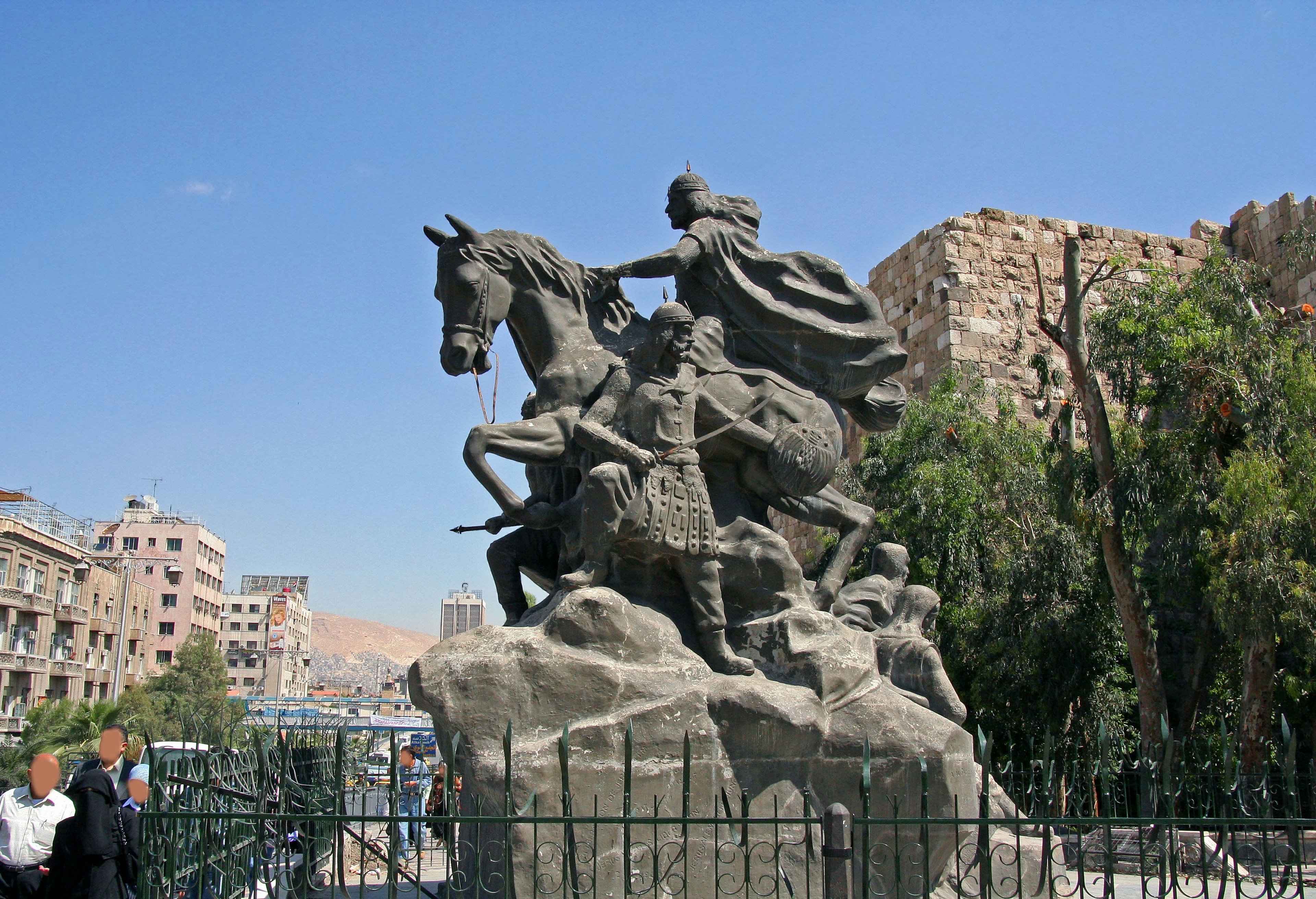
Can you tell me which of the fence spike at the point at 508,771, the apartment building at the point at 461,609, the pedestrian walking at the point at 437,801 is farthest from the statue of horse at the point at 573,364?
the apartment building at the point at 461,609

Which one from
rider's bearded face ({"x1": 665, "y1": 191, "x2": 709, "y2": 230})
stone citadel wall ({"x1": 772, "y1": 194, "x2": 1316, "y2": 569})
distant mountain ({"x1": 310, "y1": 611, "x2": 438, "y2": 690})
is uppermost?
stone citadel wall ({"x1": 772, "y1": 194, "x2": 1316, "y2": 569})

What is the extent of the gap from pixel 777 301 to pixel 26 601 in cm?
4224

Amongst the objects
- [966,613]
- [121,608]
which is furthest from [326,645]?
[966,613]

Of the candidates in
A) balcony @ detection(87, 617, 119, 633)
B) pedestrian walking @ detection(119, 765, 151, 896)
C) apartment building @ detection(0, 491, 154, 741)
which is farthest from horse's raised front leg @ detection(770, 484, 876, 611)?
balcony @ detection(87, 617, 119, 633)

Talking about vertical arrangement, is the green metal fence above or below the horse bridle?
below

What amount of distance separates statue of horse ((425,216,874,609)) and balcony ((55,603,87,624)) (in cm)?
4464

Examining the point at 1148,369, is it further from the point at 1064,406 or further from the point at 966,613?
the point at 966,613

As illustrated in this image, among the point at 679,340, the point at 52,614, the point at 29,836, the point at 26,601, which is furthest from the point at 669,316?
the point at 52,614

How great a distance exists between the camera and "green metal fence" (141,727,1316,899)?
3953 millimetres

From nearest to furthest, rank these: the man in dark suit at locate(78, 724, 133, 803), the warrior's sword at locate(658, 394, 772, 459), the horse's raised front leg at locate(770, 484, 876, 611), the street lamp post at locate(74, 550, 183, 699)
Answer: the man in dark suit at locate(78, 724, 133, 803), the warrior's sword at locate(658, 394, 772, 459), the horse's raised front leg at locate(770, 484, 876, 611), the street lamp post at locate(74, 550, 183, 699)

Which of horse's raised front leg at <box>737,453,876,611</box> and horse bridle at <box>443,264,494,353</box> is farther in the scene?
horse's raised front leg at <box>737,453,876,611</box>

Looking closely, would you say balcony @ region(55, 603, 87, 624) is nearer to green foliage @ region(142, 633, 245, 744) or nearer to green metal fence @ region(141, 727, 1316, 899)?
green foliage @ region(142, 633, 245, 744)

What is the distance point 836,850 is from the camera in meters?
3.77

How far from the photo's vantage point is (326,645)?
193125mm
